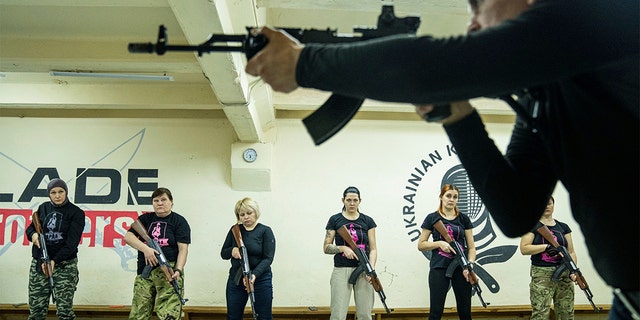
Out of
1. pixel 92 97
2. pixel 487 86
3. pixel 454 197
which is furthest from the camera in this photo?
pixel 92 97

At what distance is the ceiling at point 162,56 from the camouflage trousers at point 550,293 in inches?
85.3

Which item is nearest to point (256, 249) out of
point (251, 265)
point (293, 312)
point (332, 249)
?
point (251, 265)

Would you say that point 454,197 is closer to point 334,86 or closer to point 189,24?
point 189,24

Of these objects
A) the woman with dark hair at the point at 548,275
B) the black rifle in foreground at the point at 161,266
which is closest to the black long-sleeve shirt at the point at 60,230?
the black rifle in foreground at the point at 161,266

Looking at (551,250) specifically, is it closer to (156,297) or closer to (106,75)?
(156,297)

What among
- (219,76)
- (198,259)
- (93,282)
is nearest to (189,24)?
(219,76)

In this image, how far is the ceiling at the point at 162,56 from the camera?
3174 mm

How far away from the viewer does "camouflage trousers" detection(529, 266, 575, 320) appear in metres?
5.01

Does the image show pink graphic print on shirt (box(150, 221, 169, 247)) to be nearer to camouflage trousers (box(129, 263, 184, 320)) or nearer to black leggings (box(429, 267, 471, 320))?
camouflage trousers (box(129, 263, 184, 320))

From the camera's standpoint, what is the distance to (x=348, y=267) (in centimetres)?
512

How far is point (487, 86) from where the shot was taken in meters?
0.81

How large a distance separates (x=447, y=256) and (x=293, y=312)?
201 centimetres

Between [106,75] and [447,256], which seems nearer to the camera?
[447,256]

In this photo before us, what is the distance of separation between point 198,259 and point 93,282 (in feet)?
3.96
